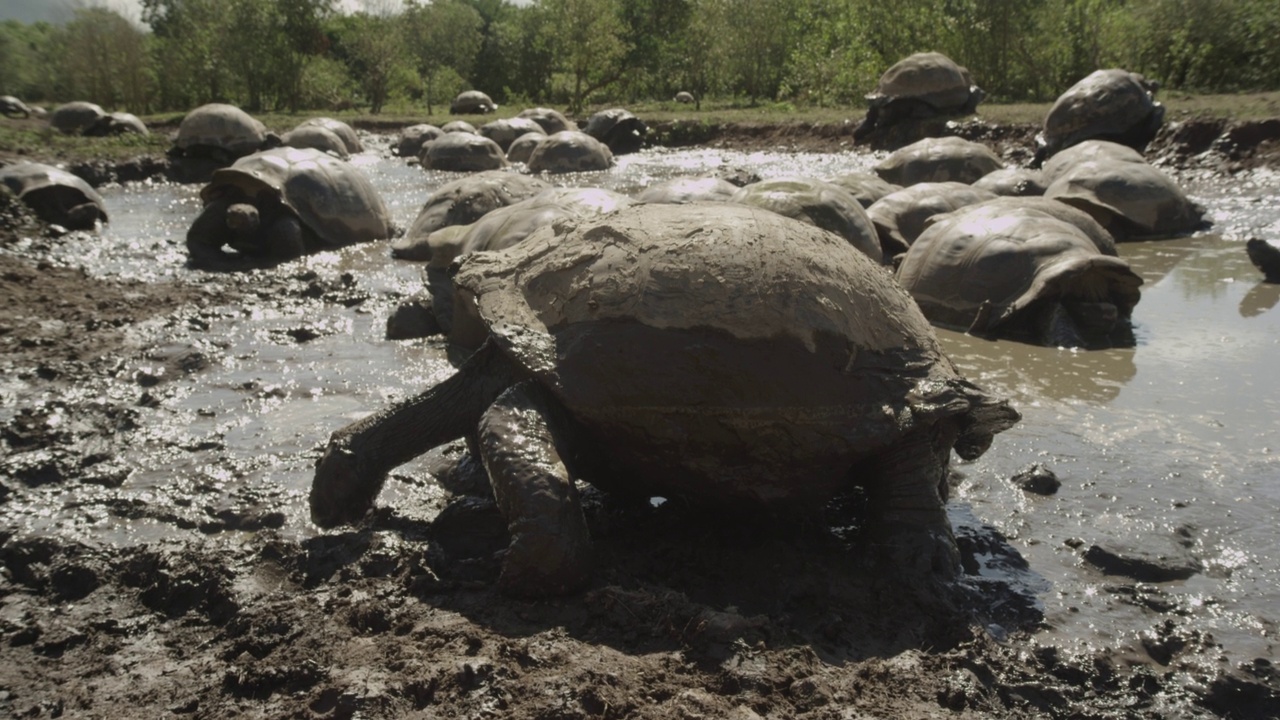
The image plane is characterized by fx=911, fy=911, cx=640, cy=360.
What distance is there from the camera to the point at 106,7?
116ft

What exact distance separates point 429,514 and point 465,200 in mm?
7055

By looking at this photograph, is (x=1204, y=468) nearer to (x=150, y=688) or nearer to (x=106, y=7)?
(x=150, y=688)

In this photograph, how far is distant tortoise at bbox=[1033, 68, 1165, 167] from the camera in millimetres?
16734

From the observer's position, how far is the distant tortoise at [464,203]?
35.1 feet

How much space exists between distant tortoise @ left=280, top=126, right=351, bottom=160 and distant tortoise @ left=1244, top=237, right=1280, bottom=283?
19.5 metres

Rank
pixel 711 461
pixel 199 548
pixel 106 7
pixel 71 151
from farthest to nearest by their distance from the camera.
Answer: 1. pixel 106 7
2. pixel 71 151
3. pixel 199 548
4. pixel 711 461

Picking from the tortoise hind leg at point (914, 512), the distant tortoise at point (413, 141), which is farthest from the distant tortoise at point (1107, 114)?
the distant tortoise at point (413, 141)

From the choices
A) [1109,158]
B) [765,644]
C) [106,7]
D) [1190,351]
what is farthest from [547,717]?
[106,7]

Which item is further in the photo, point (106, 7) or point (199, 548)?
point (106, 7)

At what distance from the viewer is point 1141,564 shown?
4059mm

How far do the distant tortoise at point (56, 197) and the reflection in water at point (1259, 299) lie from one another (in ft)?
46.4

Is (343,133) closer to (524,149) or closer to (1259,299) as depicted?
(524,149)

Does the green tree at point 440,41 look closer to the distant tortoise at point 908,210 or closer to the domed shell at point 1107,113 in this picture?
the domed shell at point 1107,113

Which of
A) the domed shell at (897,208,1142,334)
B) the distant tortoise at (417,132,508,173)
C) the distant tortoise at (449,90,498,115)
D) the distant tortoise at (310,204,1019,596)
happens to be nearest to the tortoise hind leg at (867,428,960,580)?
the distant tortoise at (310,204,1019,596)
